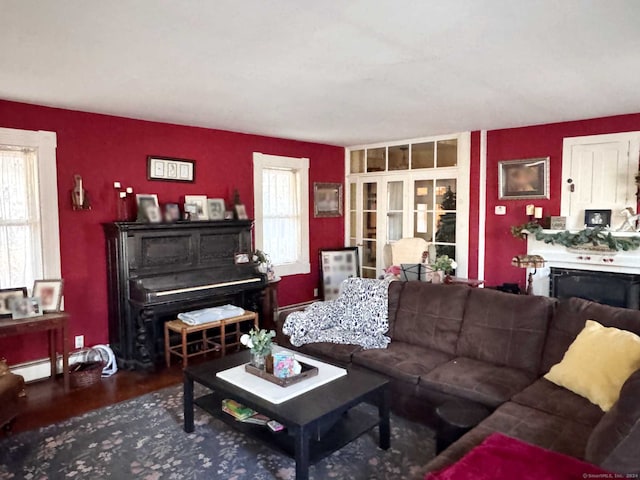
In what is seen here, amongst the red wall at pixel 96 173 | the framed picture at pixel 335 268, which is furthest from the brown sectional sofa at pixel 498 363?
the framed picture at pixel 335 268

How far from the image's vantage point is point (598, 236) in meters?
4.53

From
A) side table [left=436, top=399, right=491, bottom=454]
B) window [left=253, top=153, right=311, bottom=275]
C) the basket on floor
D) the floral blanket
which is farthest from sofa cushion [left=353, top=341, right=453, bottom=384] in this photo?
window [left=253, top=153, right=311, bottom=275]

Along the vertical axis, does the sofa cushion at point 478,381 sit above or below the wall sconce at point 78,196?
below

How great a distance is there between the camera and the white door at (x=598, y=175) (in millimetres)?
4523

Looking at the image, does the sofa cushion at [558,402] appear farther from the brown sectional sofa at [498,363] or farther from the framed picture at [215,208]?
the framed picture at [215,208]

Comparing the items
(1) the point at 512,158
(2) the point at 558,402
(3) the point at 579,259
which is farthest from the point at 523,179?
(2) the point at 558,402

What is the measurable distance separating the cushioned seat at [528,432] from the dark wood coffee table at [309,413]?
615 mm

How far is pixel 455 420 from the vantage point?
2291 millimetres

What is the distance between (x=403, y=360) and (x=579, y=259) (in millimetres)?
2735

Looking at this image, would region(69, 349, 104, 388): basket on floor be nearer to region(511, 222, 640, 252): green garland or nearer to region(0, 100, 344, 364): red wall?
region(0, 100, 344, 364): red wall

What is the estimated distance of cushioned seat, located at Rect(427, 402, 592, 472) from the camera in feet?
6.30

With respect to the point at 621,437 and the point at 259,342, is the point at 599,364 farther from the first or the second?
the point at 259,342

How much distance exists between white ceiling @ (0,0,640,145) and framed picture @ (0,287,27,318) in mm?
1544

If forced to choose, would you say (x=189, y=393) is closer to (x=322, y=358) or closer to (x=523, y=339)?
(x=322, y=358)
